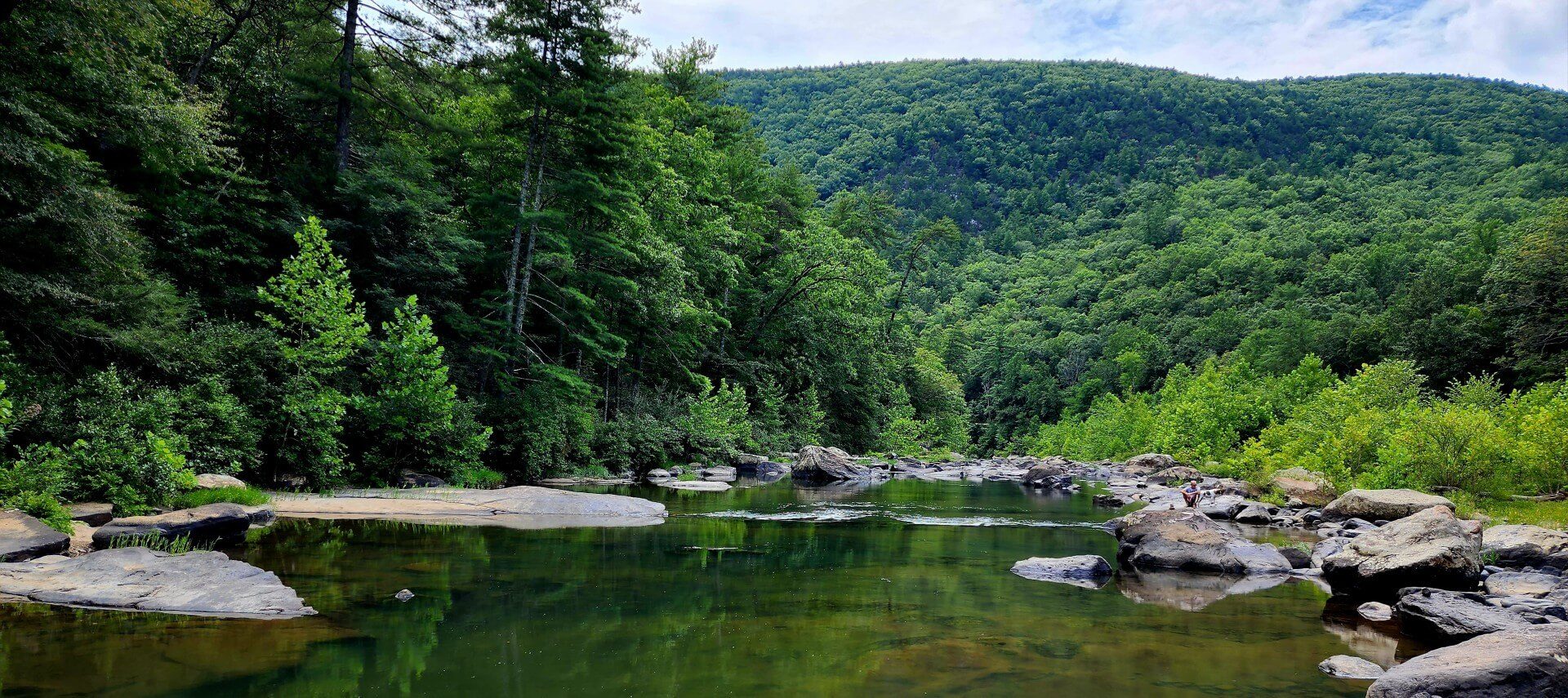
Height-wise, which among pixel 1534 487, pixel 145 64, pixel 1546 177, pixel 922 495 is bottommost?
pixel 922 495

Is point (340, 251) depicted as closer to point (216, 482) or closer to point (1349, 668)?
point (216, 482)

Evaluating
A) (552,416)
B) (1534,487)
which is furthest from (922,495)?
(1534,487)

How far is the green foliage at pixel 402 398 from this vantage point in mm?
18906

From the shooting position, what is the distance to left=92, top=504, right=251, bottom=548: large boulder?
1006 cm

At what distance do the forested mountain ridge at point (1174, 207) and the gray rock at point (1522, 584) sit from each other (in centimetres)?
3123

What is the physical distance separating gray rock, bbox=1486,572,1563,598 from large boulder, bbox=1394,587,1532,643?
1.60 m

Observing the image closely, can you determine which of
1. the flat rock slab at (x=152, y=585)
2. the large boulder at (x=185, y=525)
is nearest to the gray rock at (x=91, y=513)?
the large boulder at (x=185, y=525)

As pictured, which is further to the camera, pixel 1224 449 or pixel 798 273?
pixel 798 273

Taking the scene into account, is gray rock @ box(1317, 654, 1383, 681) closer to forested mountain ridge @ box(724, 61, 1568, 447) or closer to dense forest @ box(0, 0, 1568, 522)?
dense forest @ box(0, 0, 1568, 522)

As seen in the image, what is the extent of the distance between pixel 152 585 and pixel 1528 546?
18253mm

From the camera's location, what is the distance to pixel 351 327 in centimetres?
1798

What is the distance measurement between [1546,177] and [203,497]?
11767 cm

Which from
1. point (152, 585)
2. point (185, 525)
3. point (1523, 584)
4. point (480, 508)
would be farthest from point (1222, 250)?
point (152, 585)

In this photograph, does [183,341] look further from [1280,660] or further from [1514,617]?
[1514,617]
